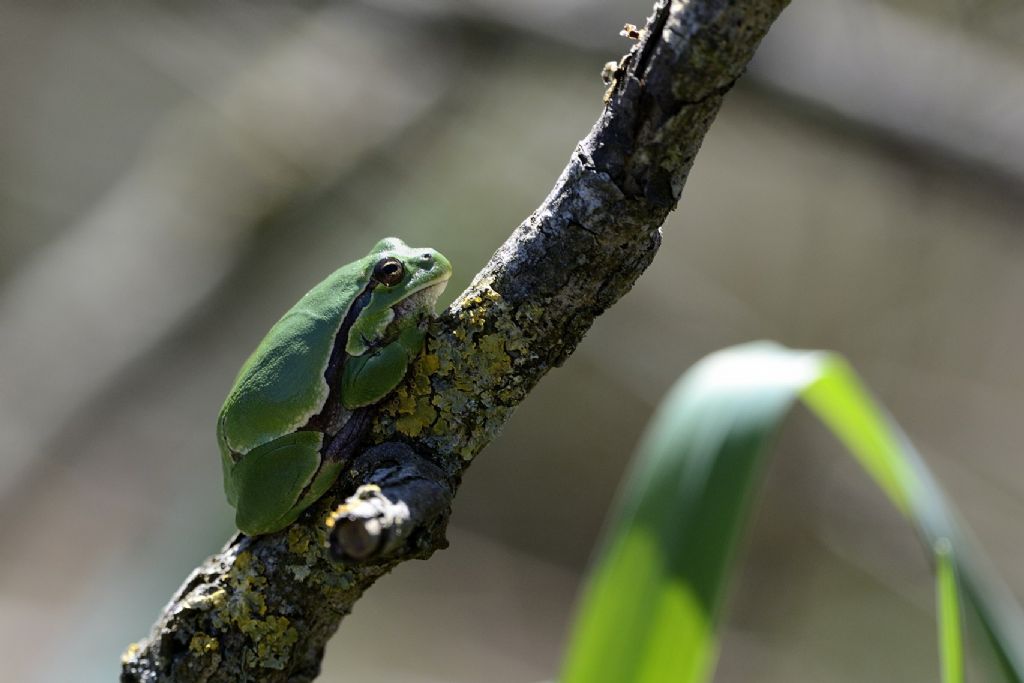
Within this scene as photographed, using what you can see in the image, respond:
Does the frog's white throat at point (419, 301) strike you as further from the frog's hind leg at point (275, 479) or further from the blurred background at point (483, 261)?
the blurred background at point (483, 261)

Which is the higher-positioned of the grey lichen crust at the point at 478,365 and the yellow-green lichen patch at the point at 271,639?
the grey lichen crust at the point at 478,365

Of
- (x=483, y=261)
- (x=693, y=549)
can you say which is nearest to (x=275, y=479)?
(x=693, y=549)

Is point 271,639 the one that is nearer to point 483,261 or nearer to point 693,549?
point 693,549

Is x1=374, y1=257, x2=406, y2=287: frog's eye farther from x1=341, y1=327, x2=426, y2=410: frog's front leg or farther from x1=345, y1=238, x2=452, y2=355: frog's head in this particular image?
x1=341, y1=327, x2=426, y2=410: frog's front leg

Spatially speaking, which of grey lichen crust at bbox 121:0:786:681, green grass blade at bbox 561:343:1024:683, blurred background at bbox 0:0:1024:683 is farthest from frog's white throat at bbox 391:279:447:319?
blurred background at bbox 0:0:1024:683

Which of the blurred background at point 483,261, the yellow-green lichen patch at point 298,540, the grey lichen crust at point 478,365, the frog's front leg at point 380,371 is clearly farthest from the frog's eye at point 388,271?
the blurred background at point 483,261

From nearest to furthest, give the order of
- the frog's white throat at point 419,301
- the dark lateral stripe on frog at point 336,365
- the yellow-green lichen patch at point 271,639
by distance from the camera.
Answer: the yellow-green lichen patch at point 271,639 < the dark lateral stripe on frog at point 336,365 < the frog's white throat at point 419,301

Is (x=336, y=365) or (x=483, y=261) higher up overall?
(x=483, y=261)
